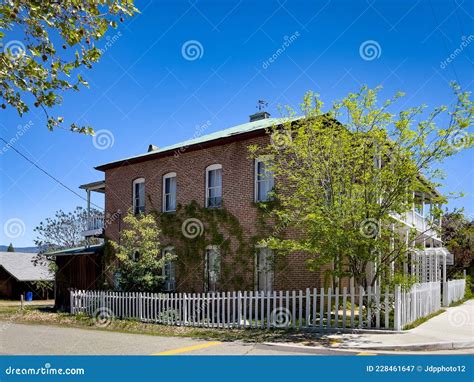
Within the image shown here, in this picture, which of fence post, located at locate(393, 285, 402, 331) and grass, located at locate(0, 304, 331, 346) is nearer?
grass, located at locate(0, 304, 331, 346)

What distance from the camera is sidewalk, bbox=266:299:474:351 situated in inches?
452

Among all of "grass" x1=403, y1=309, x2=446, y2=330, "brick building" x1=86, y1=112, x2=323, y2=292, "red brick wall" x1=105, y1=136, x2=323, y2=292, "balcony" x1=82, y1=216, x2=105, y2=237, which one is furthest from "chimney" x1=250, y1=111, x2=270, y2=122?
"grass" x1=403, y1=309, x2=446, y2=330

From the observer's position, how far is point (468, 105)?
1350 cm

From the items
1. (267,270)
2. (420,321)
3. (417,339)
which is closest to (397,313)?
(417,339)

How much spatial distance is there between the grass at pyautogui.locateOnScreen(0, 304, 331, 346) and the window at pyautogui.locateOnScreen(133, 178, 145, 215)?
6140 mm

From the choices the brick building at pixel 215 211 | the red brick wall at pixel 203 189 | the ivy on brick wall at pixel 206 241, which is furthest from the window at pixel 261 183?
the ivy on brick wall at pixel 206 241

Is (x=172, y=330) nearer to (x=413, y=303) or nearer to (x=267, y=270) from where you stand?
(x=267, y=270)

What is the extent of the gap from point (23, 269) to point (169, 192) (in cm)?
2689

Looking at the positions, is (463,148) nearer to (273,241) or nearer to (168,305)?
(273,241)

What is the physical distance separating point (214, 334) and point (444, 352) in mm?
5881

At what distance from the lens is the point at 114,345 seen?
12039mm

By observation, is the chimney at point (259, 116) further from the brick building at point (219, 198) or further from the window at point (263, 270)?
the window at point (263, 270)

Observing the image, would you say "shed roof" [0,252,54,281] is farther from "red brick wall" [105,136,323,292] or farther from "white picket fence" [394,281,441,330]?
"white picket fence" [394,281,441,330]

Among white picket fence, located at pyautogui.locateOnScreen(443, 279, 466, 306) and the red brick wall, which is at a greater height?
the red brick wall
